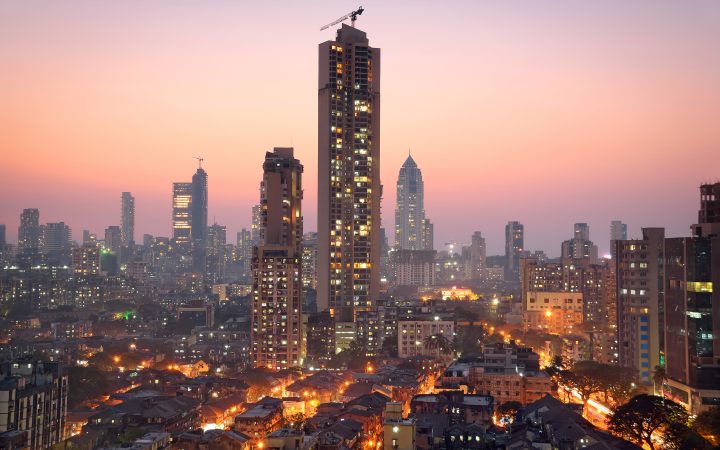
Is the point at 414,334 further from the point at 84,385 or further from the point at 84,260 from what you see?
the point at 84,260

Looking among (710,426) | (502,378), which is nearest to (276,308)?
(502,378)

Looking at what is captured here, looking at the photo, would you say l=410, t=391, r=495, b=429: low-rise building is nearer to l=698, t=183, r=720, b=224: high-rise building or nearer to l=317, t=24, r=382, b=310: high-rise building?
l=698, t=183, r=720, b=224: high-rise building

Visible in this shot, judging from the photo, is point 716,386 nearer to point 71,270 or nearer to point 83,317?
point 83,317

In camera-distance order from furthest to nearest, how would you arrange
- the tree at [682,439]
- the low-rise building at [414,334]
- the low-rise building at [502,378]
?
1. the low-rise building at [414,334]
2. the low-rise building at [502,378]
3. the tree at [682,439]

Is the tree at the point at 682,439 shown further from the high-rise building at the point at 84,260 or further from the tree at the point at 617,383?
the high-rise building at the point at 84,260

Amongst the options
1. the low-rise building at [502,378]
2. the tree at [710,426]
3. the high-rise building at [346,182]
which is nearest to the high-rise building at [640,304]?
the low-rise building at [502,378]
